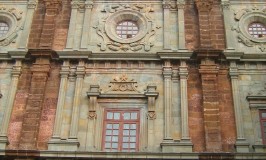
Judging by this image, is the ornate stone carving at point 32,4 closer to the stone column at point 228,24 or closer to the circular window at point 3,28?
the circular window at point 3,28

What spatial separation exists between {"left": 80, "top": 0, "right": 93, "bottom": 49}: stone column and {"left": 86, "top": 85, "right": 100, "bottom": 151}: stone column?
9.06ft

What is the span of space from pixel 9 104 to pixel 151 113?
646cm

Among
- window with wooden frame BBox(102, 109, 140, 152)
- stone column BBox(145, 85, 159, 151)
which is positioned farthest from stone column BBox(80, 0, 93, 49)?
stone column BBox(145, 85, 159, 151)

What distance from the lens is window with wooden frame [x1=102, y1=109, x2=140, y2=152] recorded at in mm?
22641

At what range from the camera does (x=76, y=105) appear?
23.6 metres

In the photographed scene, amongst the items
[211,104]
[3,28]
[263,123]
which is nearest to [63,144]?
[211,104]

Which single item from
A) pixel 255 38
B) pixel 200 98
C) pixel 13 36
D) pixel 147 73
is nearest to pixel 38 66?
pixel 13 36

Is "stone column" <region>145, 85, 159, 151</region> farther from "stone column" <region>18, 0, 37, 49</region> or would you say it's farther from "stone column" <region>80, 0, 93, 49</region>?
"stone column" <region>18, 0, 37, 49</region>

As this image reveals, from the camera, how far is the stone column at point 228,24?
2557 centimetres

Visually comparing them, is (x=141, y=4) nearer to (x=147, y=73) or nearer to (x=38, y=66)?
(x=147, y=73)

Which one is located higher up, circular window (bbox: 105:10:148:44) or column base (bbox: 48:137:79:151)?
circular window (bbox: 105:10:148:44)

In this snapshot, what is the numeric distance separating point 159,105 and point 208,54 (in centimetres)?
350

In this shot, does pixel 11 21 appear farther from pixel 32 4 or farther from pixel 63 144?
pixel 63 144

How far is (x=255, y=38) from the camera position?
25812mm
